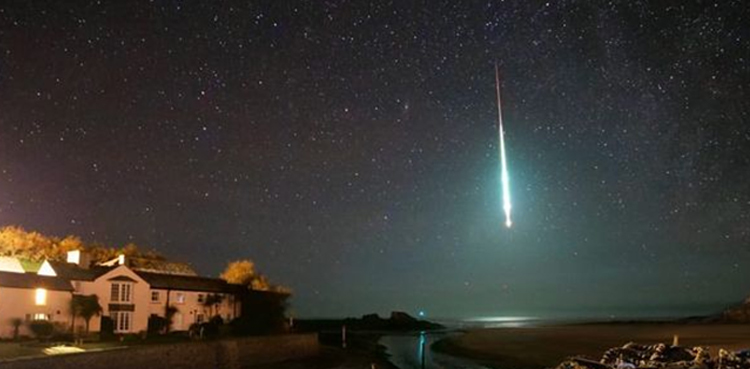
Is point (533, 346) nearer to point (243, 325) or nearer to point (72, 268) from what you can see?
point (243, 325)

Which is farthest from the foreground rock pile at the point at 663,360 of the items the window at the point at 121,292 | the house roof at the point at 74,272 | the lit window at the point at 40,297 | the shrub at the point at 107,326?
the house roof at the point at 74,272

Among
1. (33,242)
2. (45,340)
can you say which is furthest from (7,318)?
(33,242)

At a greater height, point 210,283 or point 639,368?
point 210,283

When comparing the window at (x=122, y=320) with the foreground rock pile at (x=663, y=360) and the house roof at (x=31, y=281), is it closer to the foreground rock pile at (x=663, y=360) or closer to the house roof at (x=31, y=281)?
the house roof at (x=31, y=281)

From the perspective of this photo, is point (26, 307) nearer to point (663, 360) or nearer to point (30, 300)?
point (30, 300)

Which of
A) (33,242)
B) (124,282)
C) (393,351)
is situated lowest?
(393,351)

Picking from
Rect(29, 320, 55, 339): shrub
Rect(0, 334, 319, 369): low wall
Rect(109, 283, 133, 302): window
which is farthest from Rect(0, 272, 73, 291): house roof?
Rect(0, 334, 319, 369): low wall

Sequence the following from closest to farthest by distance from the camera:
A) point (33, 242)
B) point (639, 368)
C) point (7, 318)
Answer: point (639, 368)
point (7, 318)
point (33, 242)
